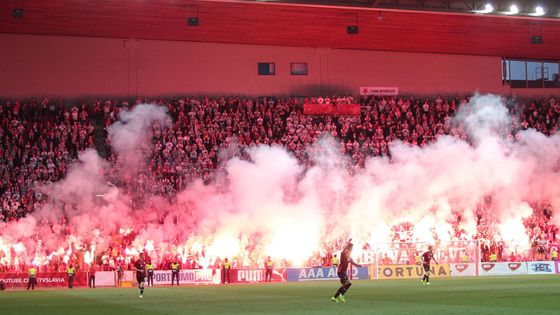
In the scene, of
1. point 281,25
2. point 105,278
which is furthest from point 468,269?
point 105,278

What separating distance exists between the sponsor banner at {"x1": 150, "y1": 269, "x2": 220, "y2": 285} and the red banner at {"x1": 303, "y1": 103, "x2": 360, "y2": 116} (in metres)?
13.2

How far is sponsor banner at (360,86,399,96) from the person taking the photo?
169 ft

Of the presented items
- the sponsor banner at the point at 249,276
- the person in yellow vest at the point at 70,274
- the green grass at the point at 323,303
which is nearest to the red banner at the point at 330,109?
the sponsor banner at the point at 249,276

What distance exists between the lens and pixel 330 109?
4794 cm

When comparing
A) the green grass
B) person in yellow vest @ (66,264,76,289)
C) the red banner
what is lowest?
the green grass

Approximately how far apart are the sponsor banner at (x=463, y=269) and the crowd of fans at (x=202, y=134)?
6.84ft

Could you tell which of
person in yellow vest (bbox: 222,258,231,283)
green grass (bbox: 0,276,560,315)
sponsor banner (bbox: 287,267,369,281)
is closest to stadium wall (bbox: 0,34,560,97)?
person in yellow vest (bbox: 222,258,231,283)

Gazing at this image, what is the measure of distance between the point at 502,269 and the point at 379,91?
15.6 meters

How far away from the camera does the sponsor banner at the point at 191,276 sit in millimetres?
37750

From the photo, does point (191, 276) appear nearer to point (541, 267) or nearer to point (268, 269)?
point (268, 269)

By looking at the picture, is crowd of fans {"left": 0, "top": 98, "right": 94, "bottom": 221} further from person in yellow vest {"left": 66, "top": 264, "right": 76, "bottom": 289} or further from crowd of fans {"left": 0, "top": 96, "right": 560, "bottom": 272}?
person in yellow vest {"left": 66, "top": 264, "right": 76, "bottom": 289}

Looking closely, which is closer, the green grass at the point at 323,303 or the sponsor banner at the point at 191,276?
the green grass at the point at 323,303

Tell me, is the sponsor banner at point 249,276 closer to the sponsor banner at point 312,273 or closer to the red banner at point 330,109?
the sponsor banner at point 312,273

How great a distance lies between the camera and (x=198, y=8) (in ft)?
135
